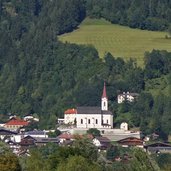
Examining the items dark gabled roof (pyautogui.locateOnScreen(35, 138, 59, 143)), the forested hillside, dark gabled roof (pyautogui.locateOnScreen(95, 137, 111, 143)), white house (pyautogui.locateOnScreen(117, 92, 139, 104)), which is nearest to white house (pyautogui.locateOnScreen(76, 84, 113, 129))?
white house (pyautogui.locateOnScreen(117, 92, 139, 104))

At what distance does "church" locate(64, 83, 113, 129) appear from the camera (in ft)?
401

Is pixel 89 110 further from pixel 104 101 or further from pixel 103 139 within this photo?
pixel 103 139

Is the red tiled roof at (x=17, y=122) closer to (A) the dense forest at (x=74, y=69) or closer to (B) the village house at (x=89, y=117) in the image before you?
(A) the dense forest at (x=74, y=69)

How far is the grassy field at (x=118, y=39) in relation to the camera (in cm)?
13488

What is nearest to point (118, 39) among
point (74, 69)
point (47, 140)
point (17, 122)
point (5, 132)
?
point (74, 69)

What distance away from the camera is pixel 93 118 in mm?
123312

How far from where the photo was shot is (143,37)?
138000mm

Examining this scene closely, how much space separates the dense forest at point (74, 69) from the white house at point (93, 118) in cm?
113

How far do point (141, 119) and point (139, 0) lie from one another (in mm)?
31949

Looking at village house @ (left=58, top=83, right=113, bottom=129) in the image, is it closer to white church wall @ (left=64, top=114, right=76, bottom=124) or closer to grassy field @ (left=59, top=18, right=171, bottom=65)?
white church wall @ (left=64, top=114, right=76, bottom=124)

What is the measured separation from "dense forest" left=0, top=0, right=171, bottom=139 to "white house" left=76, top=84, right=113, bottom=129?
1.13 meters

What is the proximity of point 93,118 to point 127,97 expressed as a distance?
562cm

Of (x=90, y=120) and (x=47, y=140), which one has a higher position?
(x=47, y=140)

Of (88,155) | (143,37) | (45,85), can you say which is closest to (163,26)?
(143,37)
